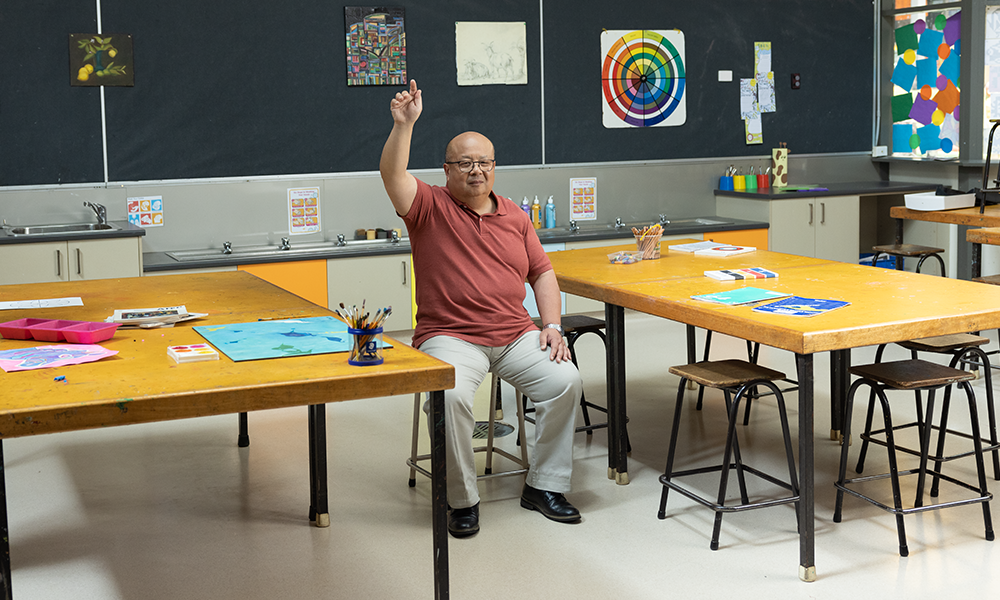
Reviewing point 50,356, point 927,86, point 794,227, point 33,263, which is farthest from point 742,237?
point 50,356

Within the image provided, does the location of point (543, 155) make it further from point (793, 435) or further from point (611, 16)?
point (793, 435)

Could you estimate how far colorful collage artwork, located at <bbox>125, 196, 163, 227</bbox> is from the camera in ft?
19.5

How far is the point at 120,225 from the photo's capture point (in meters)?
5.88

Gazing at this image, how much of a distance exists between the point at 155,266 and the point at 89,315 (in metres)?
2.54

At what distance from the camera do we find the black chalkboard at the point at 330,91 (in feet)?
18.8

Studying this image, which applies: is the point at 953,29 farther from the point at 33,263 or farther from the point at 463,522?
the point at 33,263

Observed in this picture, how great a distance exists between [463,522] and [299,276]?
3.07 meters

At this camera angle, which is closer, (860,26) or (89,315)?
(89,315)

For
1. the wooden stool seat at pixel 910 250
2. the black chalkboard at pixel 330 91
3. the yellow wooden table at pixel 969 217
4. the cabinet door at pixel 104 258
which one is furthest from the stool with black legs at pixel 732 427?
the black chalkboard at pixel 330 91

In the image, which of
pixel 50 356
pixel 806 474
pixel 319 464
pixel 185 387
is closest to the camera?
pixel 185 387

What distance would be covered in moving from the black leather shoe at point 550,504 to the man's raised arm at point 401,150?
1050mm

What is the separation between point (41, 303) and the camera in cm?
335

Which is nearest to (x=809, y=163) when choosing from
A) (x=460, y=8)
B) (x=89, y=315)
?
(x=460, y=8)

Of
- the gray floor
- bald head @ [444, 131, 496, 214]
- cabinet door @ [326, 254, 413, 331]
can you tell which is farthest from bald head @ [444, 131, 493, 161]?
cabinet door @ [326, 254, 413, 331]
